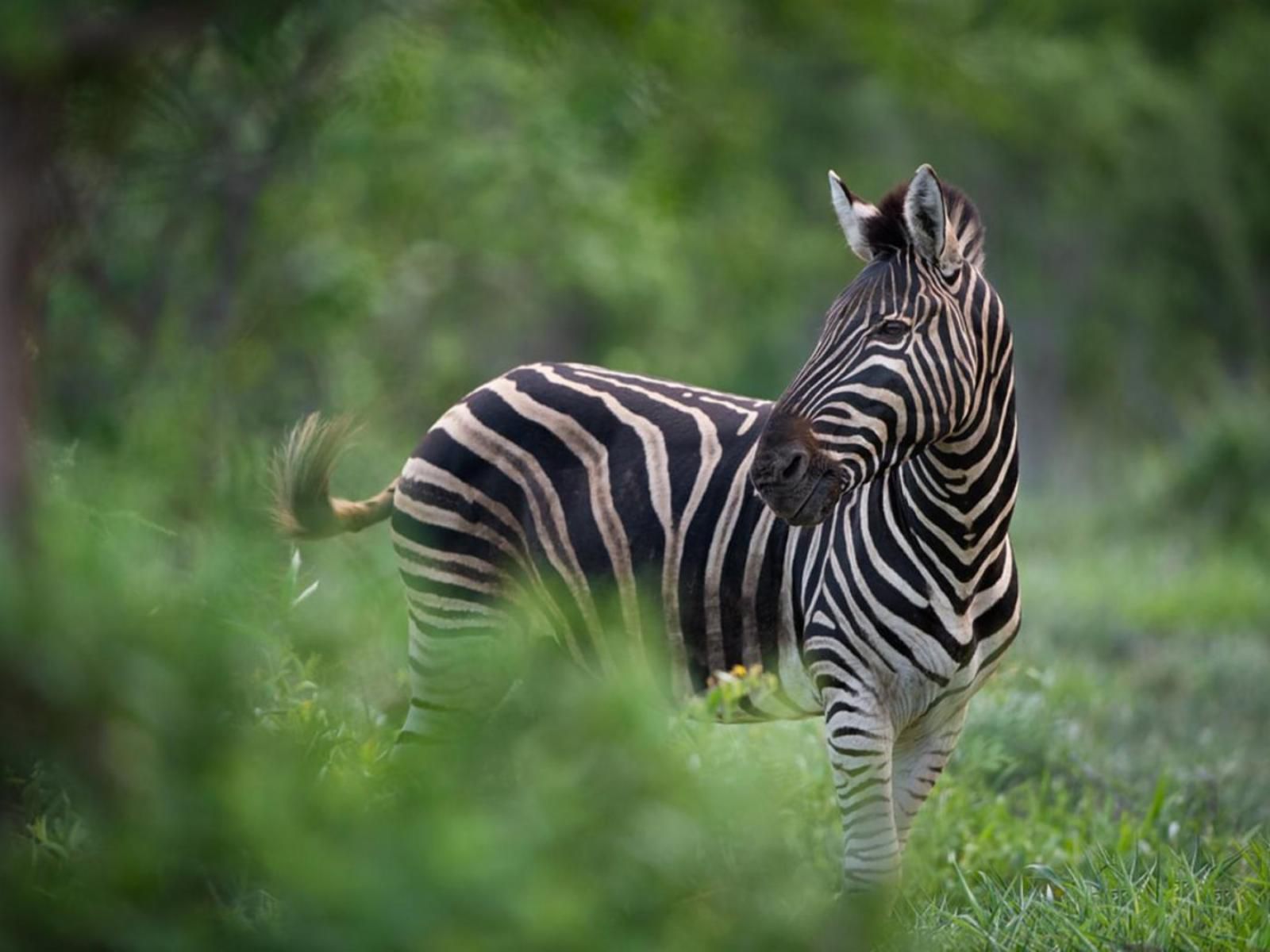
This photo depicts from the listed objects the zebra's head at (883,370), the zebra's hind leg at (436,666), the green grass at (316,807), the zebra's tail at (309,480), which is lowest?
the zebra's hind leg at (436,666)

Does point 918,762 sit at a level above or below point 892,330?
below

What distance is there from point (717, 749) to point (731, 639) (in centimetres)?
94

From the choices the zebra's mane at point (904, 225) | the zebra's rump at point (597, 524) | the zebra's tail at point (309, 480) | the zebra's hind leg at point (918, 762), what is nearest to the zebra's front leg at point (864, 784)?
the zebra's hind leg at point (918, 762)

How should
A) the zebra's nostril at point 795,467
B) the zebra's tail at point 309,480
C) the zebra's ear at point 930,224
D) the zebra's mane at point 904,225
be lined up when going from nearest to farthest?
the zebra's nostril at point 795,467 < the zebra's ear at point 930,224 < the zebra's mane at point 904,225 < the zebra's tail at point 309,480

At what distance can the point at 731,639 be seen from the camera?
512cm

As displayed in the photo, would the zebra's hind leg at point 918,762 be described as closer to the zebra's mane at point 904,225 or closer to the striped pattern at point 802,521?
the striped pattern at point 802,521

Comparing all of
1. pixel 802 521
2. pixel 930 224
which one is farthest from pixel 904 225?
pixel 802 521

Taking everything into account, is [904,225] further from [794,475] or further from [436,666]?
[436,666]

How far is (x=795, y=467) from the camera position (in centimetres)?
421

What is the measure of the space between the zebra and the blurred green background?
336mm

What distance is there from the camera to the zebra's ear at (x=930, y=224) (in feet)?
14.4

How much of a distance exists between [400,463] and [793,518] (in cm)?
725

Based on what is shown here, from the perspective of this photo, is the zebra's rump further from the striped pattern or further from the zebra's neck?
the zebra's neck

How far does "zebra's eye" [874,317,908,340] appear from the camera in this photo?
4.39 m
